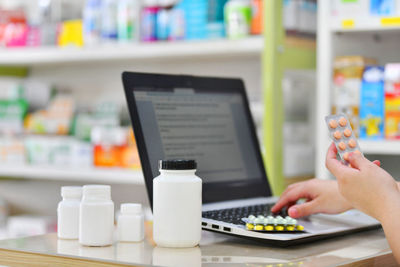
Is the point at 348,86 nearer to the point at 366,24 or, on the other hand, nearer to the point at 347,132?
the point at 366,24

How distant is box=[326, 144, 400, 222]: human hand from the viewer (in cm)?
102

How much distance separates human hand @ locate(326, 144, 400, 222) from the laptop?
110mm

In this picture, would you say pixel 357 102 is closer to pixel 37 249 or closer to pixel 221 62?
pixel 221 62

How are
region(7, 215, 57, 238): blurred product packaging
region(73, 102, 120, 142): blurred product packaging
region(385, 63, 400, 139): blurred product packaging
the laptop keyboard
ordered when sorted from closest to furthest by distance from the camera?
the laptop keyboard → region(385, 63, 400, 139): blurred product packaging → region(73, 102, 120, 142): blurred product packaging → region(7, 215, 57, 238): blurred product packaging

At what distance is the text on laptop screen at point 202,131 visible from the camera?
4.26ft

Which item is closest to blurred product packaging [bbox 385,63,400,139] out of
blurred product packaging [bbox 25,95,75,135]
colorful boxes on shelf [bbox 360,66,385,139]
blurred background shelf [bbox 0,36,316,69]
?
colorful boxes on shelf [bbox 360,66,385,139]

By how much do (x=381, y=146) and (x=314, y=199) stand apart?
0.92 meters

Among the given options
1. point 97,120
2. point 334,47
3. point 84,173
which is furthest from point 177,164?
point 97,120

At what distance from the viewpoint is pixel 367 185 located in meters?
1.02

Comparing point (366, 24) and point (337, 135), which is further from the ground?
point (366, 24)

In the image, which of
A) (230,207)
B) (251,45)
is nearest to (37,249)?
(230,207)

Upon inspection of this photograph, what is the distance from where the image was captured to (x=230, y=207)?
1345 mm

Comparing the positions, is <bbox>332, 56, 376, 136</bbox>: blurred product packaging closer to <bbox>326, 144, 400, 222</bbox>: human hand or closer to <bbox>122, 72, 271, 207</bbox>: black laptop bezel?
<bbox>122, 72, 271, 207</bbox>: black laptop bezel

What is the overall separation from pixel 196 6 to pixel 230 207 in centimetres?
139
